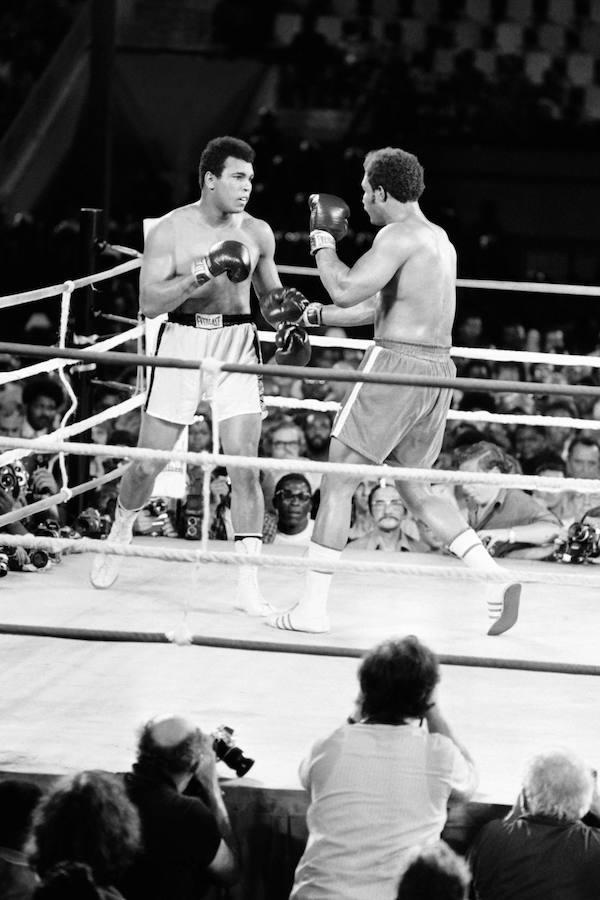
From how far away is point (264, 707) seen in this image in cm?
308

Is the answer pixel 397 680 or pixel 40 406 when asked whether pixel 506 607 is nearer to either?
pixel 397 680

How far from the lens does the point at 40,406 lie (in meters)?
5.71

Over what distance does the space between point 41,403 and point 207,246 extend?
7.06 feet

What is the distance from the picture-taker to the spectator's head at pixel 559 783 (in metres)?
2.35

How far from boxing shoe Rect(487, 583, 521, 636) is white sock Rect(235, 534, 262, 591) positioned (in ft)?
2.13

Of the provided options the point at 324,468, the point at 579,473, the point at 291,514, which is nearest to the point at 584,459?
the point at 579,473

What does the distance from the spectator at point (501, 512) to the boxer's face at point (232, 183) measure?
1307 millimetres

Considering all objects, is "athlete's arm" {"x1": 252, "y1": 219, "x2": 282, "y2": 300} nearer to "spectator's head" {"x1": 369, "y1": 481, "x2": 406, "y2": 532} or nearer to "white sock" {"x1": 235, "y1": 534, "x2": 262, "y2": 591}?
"white sock" {"x1": 235, "y1": 534, "x2": 262, "y2": 591}

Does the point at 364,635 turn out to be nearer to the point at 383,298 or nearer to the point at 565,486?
the point at 383,298

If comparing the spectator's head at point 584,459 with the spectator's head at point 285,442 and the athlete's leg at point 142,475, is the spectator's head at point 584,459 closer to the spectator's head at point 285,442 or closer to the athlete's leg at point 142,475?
the spectator's head at point 285,442

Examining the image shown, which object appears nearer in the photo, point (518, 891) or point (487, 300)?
point (518, 891)

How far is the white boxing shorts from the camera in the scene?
378 centimetres

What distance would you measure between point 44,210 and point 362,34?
3.08 m

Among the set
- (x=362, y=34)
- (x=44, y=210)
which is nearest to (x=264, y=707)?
(x=44, y=210)
